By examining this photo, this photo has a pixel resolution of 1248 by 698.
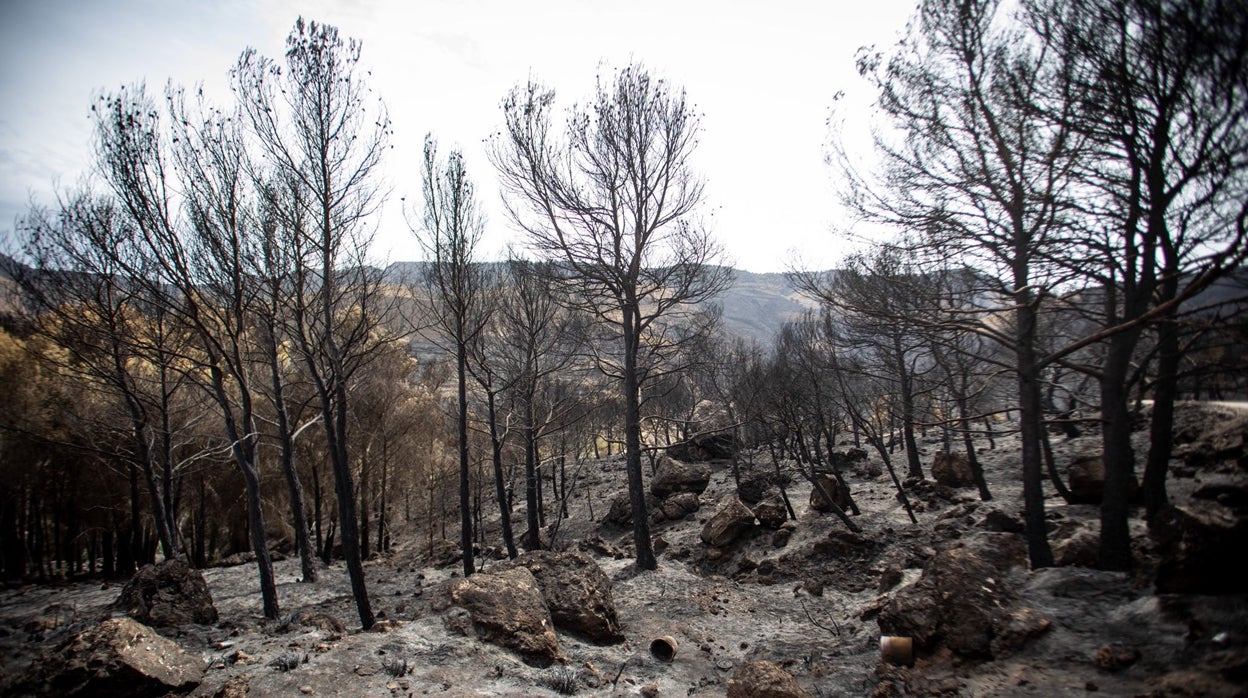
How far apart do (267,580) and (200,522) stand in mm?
14506

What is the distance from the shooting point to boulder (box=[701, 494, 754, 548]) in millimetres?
13789

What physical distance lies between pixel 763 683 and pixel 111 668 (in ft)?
19.9

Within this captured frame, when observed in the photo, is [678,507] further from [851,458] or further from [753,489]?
[851,458]

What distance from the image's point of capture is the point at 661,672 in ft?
22.5

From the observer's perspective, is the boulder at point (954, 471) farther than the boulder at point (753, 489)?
No

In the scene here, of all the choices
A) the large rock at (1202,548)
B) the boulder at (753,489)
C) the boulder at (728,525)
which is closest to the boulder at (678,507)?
the boulder at (753,489)

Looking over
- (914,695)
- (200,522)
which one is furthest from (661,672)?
(200,522)

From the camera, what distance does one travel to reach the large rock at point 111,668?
4.79m

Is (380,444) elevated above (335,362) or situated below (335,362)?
below

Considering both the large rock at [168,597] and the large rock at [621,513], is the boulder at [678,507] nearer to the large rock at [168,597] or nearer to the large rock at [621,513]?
the large rock at [621,513]

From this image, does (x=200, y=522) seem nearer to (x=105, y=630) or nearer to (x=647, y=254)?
(x=105, y=630)

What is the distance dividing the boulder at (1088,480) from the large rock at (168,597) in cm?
1560

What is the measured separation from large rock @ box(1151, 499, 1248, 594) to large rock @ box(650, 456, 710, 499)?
17116 millimetres

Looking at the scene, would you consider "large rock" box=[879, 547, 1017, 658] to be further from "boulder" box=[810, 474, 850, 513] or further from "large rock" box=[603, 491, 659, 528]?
"large rock" box=[603, 491, 659, 528]
